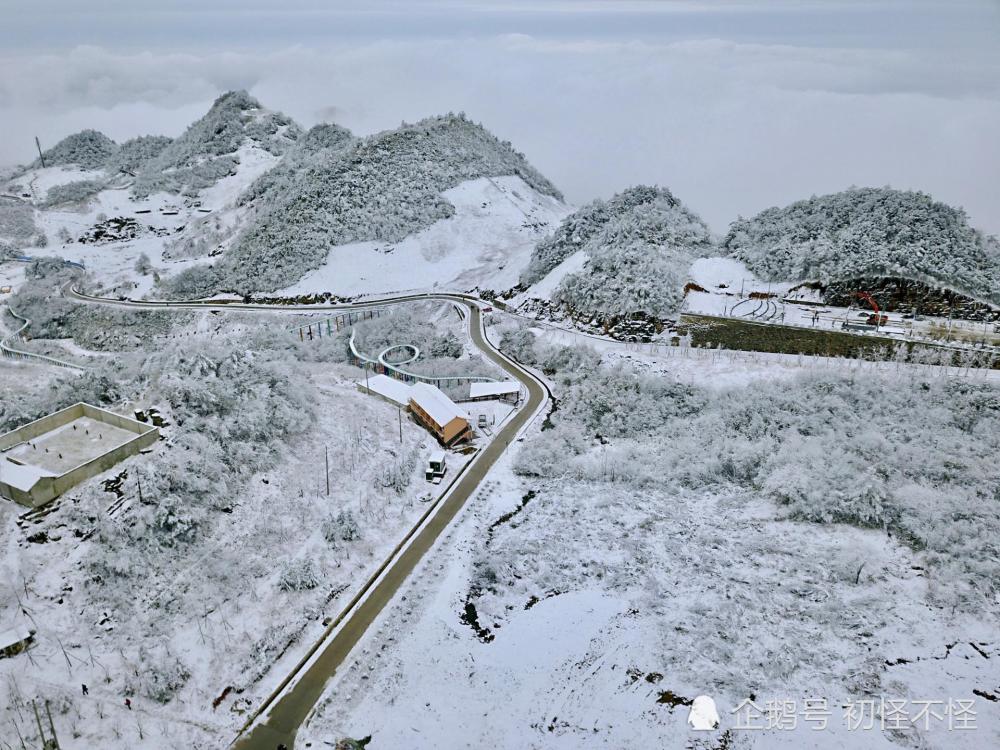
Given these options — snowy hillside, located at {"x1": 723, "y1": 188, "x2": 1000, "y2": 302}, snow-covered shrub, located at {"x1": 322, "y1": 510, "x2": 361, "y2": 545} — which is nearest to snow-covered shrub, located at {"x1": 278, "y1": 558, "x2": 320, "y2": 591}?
snow-covered shrub, located at {"x1": 322, "y1": 510, "x2": 361, "y2": 545}

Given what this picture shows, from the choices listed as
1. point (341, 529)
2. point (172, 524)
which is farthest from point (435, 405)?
point (172, 524)

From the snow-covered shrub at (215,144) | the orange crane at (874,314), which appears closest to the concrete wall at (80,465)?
the orange crane at (874,314)

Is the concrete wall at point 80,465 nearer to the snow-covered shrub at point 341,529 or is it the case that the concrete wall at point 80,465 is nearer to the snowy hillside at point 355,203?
the snow-covered shrub at point 341,529

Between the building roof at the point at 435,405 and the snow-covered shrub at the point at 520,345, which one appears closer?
the building roof at the point at 435,405

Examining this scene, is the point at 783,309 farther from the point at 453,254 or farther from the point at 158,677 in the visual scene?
the point at 158,677

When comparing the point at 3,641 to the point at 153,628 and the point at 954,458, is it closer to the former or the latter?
the point at 153,628

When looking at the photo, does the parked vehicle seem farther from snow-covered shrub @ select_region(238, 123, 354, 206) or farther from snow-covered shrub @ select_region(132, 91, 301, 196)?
snow-covered shrub @ select_region(132, 91, 301, 196)
